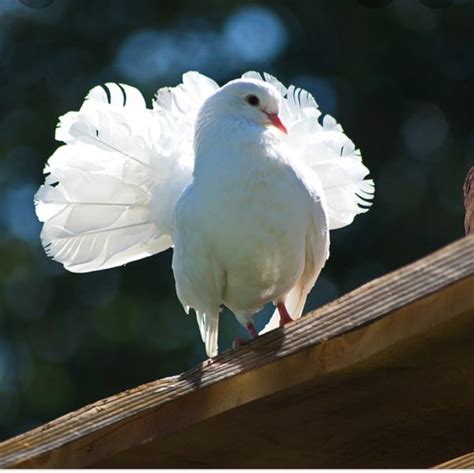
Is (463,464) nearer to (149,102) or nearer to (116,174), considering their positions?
(116,174)

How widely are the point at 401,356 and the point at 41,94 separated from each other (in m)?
11.0

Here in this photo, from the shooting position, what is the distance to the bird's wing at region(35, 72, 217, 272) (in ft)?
16.9

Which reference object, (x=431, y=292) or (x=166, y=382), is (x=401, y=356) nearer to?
(x=431, y=292)

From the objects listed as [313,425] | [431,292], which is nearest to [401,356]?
[431,292]

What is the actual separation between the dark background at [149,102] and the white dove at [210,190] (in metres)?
6.31

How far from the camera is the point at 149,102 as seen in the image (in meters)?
12.1

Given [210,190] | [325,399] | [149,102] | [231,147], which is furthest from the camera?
[149,102]

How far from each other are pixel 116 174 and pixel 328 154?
2.24 feet

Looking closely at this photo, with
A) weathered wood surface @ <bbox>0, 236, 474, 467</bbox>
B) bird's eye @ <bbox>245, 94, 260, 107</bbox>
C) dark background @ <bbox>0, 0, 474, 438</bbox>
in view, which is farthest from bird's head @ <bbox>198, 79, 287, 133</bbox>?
dark background @ <bbox>0, 0, 474, 438</bbox>

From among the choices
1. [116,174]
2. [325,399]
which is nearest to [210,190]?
[116,174]

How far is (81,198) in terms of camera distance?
5215 millimetres

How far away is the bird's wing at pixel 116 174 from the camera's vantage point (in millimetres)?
5141

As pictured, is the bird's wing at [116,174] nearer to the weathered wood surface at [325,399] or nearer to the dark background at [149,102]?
the weathered wood surface at [325,399]

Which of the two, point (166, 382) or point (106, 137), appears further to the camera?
point (106, 137)
